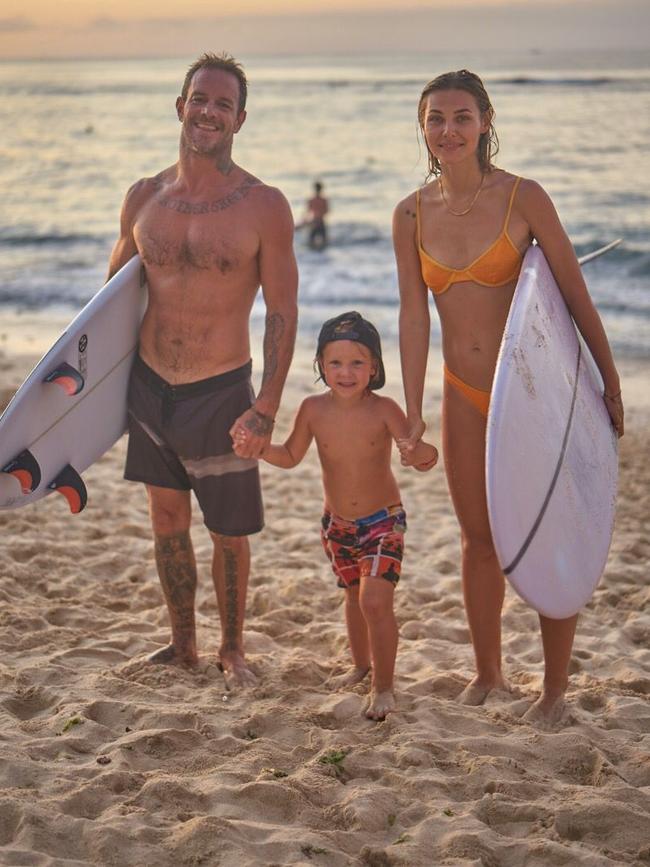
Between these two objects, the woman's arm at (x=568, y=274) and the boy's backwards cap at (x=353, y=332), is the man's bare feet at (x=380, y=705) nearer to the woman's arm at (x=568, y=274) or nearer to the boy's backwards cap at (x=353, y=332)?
the boy's backwards cap at (x=353, y=332)

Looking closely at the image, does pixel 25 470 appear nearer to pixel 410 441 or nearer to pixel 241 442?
pixel 241 442

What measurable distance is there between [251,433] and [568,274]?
1.17 m

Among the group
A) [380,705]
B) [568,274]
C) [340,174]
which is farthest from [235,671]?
[340,174]

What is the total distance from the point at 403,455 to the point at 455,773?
1.01m

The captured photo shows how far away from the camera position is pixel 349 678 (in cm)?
403

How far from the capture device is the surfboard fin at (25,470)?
372 centimetres

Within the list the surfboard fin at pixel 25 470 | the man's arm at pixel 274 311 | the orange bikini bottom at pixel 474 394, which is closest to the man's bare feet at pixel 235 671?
the man's arm at pixel 274 311

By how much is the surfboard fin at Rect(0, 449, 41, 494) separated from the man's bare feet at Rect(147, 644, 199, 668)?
32.8 inches

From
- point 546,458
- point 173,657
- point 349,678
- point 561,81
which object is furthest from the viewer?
point 561,81

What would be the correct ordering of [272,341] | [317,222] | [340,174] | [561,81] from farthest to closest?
[561,81] → [340,174] → [317,222] → [272,341]

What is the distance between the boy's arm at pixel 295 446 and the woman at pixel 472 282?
39 cm

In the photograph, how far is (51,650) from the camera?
4238 millimetres

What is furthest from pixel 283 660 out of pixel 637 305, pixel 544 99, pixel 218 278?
pixel 544 99

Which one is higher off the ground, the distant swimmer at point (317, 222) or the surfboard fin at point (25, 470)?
the distant swimmer at point (317, 222)
